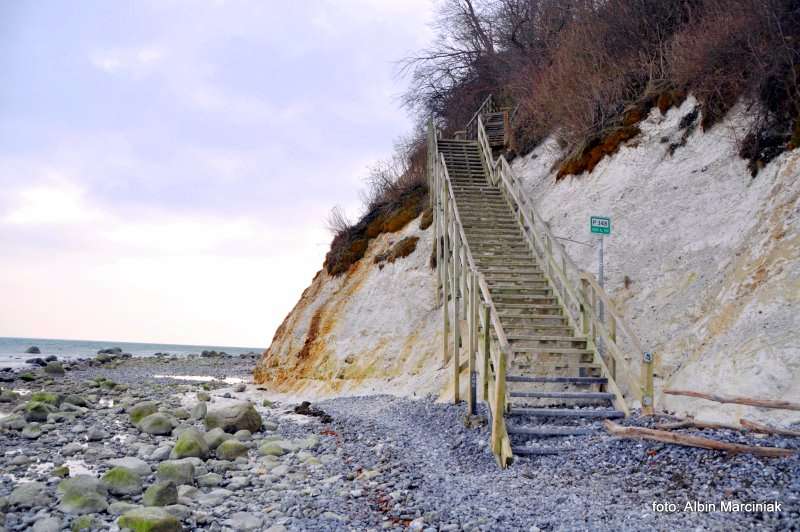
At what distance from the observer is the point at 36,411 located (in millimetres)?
12391

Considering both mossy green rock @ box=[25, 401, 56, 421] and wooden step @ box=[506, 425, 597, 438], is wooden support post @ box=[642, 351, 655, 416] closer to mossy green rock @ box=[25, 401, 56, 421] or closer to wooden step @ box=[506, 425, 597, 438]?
wooden step @ box=[506, 425, 597, 438]

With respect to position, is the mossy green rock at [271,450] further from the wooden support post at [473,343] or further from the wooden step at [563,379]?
the wooden step at [563,379]

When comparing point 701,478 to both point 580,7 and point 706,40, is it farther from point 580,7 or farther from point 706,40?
point 580,7

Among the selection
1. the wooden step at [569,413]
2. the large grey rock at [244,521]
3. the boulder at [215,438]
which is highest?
the wooden step at [569,413]

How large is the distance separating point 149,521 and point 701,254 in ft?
28.7

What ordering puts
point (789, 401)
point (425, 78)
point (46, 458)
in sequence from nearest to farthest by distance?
point (789, 401) → point (46, 458) → point (425, 78)

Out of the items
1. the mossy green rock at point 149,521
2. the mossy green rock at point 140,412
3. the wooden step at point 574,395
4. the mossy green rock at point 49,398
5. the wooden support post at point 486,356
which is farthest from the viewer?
the mossy green rock at point 49,398

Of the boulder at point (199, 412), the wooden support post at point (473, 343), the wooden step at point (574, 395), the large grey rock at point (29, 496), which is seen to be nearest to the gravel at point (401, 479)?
the large grey rock at point (29, 496)

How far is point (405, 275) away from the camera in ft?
55.7

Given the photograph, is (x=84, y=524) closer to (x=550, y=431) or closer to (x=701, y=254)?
(x=550, y=431)

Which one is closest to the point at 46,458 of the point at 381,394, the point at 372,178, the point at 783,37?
the point at 381,394

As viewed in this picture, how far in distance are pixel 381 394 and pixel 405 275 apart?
4.46 m

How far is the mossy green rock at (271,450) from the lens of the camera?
903 centimetres

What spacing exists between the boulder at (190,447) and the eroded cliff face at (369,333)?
4.78 m
